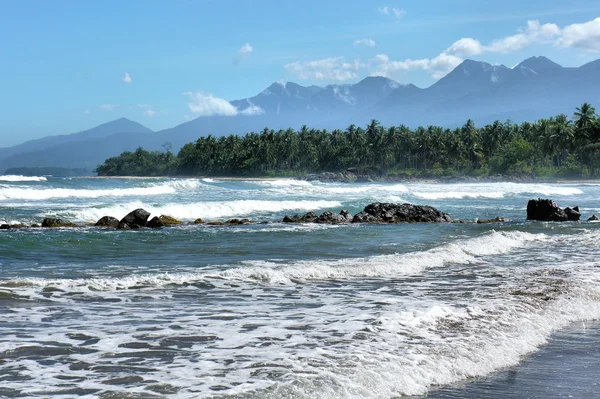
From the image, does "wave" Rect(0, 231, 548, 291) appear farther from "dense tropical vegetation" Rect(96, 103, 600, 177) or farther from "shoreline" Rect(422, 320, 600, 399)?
"dense tropical vegetation" Rect(96, 103, 600, 177)

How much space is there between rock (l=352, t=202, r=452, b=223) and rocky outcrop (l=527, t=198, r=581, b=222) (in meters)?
4.03

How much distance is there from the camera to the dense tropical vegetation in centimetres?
11412

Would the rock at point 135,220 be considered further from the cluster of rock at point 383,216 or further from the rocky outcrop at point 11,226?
the cluster of rock at point 383,216

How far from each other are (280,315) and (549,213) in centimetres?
2462

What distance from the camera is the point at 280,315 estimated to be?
916 centimetres

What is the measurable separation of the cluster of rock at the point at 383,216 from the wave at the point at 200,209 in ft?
→ 21.5

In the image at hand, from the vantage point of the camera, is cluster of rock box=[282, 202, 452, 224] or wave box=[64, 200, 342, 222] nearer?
cluster of rock box=[282, 202, 452, 224]

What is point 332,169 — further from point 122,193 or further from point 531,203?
point 531,203

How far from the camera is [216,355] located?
7.07 meters

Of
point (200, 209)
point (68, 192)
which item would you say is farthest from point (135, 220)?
point (68, 192)

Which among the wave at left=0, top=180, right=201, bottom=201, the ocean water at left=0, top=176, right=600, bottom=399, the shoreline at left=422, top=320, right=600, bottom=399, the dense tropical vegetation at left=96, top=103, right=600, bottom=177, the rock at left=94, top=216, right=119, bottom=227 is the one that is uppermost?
the dense tropical vegetation at left=96, top=103, right=600, bottom=177

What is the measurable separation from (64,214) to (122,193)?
77.8 ft

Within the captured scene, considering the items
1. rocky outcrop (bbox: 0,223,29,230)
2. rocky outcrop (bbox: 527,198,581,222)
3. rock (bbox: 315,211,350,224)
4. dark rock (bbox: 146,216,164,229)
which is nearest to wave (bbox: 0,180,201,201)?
rocky outcrop (bbox: 0,223,29,230)

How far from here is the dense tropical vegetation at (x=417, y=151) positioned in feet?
374
